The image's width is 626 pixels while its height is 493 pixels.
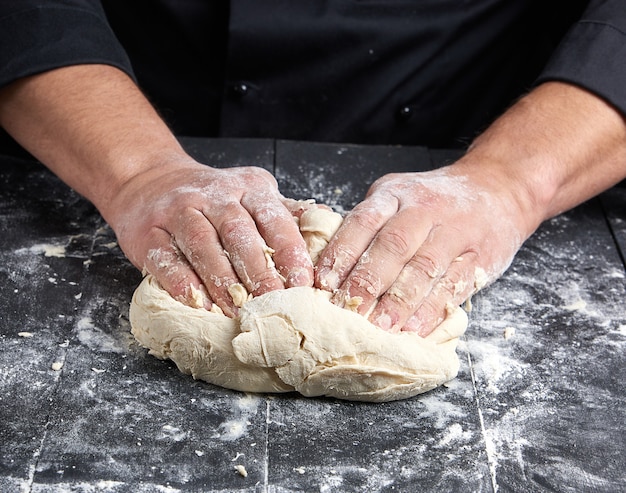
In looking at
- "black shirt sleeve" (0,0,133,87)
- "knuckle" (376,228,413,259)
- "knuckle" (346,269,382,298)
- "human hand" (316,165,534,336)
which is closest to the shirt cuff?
"human hand" (316,165,534,336)

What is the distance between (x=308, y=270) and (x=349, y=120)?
0.92 meters

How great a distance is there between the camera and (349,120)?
229cm

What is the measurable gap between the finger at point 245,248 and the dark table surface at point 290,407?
200 millimetres

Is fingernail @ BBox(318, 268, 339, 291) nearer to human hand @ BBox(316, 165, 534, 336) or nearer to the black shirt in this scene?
human hand @ BBox(316, 165, 534, 336)

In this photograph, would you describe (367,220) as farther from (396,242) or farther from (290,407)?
(290,407)

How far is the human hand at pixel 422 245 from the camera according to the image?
4.83ft

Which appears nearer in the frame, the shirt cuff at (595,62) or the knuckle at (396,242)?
the knuckle at (396,242)

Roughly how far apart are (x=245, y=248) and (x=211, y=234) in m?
0.08

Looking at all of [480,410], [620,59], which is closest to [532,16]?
[620,59]

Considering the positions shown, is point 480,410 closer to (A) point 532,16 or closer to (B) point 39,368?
(B) point 39,368

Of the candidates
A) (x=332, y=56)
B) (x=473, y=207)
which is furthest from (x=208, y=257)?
(x=332, y=56)

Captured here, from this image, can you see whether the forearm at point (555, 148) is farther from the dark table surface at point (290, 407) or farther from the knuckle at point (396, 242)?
the knuckle at point (396, 242)

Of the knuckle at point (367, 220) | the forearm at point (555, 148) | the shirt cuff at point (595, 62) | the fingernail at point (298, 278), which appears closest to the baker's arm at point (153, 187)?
the fingernail at point (298, 278)

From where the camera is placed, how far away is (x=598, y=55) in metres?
1.91
